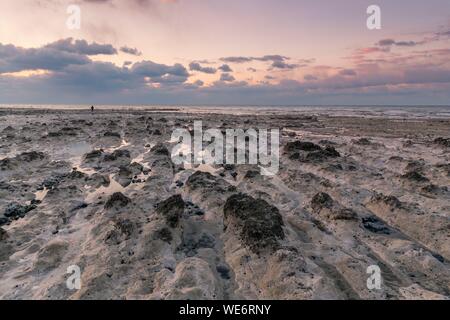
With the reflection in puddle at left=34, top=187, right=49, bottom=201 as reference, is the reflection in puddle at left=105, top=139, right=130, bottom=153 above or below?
above

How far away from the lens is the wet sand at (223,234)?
837 centimetres

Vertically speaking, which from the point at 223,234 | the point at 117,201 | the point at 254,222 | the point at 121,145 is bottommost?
the point at 223,234

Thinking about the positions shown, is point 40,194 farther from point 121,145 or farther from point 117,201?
point 121,145

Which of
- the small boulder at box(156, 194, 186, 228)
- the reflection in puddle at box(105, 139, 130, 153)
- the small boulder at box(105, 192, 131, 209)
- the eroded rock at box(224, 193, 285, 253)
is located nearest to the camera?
the eroded rock at box(224, 193, 285, 253)

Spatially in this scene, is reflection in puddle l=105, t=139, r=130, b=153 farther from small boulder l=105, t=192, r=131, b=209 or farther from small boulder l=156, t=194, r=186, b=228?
small boulder l=156, t=194, r=186, b=228

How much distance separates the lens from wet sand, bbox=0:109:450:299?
8367 millimetres

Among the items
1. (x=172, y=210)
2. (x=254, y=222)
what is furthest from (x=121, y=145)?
(x=254, y=222)

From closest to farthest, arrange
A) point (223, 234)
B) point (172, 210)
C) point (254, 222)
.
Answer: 1. point (254, 222)
2. point (223, 234)
3. point (172, 210)

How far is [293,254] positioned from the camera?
9.14 metres

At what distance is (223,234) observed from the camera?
1138cm

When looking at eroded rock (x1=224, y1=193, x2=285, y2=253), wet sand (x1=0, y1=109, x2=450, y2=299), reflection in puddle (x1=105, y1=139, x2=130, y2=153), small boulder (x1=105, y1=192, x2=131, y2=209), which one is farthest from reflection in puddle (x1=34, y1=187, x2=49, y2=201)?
reflection in puddle (x1=105, y1=139, x2=130, y2=153)

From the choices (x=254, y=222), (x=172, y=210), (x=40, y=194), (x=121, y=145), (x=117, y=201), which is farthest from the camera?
(x=121, y=145)
